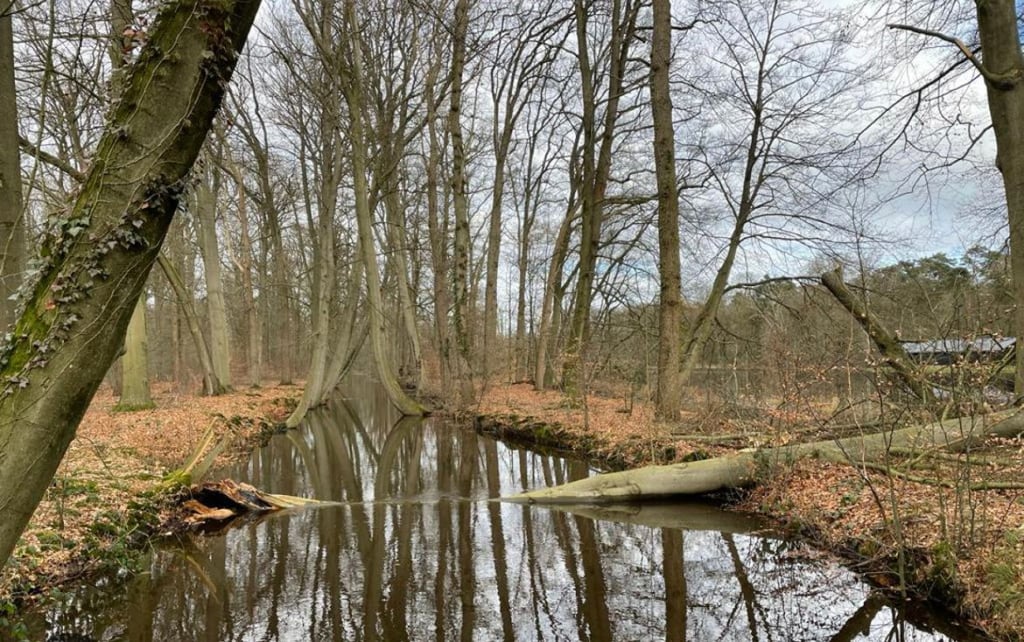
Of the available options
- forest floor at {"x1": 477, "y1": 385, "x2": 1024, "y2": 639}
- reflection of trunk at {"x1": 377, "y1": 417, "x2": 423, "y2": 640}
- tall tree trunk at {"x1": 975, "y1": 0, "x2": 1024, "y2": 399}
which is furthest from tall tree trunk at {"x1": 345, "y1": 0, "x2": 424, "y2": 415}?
tall tree trunk at {"x1": 975, "y1": 0, "x2": 1024, "y2": 399}

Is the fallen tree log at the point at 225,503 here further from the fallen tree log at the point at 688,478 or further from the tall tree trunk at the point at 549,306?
the tall tree trunk at the point at 549,306

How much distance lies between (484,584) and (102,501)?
4.16 meters

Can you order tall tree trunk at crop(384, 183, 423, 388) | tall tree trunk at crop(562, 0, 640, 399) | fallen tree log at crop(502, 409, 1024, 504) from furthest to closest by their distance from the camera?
tall tree trunk at crop(384, 183, 423, 388), tall tree trunk at crop(562, 0, 640, 399), fallen tree log at crop(502, 409, 1024, 504)

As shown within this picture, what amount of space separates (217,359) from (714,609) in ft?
58.2

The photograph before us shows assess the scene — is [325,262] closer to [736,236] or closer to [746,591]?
[736,236]

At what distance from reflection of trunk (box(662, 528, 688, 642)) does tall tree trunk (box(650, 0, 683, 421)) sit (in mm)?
4129

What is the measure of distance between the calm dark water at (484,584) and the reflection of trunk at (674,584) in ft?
0.06

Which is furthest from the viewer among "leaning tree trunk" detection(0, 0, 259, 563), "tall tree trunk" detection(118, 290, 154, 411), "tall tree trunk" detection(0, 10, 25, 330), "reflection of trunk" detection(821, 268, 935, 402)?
"tall tree trunk" detection(118, 290, 154, 411)

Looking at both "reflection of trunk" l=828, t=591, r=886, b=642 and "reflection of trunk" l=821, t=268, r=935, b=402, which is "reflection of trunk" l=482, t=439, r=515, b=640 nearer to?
"reflection of trunk" l=828, t=591, r=886, b=642

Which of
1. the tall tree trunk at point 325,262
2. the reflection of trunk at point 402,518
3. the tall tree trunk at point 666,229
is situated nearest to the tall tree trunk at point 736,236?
the tall tree trunk at point 666,229

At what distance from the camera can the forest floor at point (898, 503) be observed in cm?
452

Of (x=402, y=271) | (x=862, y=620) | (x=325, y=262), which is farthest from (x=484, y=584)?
(x=402, y=271)

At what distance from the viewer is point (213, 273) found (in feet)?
61.1

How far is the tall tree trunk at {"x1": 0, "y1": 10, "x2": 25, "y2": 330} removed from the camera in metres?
6.26
